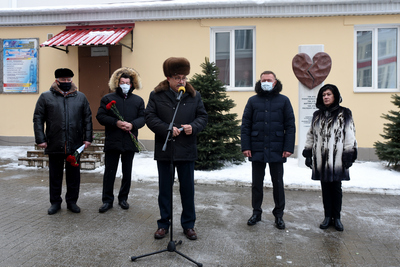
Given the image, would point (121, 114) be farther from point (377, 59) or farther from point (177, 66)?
point (377, 59)

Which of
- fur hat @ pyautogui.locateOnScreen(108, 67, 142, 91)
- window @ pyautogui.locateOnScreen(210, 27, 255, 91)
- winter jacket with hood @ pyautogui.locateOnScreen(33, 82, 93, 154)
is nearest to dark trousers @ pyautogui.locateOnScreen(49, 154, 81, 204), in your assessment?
winter jacket with hood @ pyautogui.locateOnScreen(33, 82, 93, 154)

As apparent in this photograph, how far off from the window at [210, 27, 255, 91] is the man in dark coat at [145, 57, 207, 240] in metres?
7.23

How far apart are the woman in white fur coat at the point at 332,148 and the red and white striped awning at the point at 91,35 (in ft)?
23.2

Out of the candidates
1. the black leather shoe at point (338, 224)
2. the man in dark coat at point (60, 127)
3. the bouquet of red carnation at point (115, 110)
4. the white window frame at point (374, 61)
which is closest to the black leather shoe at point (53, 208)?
the man in dark coat at point (60, 127)

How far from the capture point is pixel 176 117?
4.24 metres

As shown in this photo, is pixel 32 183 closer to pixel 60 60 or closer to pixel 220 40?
pixel 60 60

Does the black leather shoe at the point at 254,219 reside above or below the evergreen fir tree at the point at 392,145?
below

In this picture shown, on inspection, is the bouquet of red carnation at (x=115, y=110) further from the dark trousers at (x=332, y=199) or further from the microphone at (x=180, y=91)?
the dark trousers at (x=332, y=199)

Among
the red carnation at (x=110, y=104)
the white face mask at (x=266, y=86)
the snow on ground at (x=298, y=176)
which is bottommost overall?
the snow on ground at (x=298, y=176)

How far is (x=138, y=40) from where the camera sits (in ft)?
37.9

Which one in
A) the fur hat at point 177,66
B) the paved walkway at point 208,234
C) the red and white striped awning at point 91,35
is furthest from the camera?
the red and white striped awning at point 91,35

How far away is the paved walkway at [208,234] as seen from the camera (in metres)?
3.71

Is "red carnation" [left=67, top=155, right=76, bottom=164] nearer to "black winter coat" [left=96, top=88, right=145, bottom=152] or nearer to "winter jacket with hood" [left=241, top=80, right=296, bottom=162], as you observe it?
"black winter coat" [left=96, top=88, right=145, bottom=152]

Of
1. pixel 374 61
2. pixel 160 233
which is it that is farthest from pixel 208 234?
pixel 374 61
